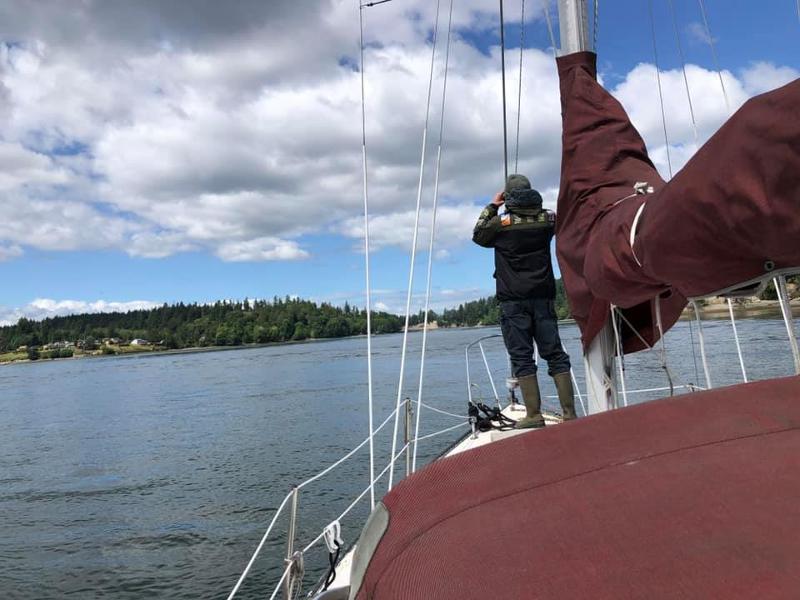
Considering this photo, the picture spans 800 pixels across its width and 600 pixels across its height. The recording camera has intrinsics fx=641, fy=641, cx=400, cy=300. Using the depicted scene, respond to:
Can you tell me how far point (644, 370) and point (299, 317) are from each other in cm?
9444

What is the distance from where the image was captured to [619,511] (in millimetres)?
1174

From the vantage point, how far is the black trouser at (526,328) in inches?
177

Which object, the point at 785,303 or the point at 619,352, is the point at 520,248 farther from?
the point at 785,303

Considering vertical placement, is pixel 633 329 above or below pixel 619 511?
above

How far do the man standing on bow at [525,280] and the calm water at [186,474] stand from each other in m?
1.00

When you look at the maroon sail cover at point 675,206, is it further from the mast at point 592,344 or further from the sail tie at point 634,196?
the mast at point 592,344

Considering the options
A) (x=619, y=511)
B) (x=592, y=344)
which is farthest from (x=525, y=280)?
(x=619, y=511)

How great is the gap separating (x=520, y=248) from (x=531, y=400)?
106 cm

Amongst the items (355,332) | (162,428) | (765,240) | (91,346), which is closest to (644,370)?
(162,428)

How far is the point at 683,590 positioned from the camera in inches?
35.4

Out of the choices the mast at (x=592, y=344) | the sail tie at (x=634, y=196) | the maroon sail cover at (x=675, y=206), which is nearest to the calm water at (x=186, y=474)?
the mast at (x=592, y=344)

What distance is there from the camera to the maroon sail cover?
148 centimetres

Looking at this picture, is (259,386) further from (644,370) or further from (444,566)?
(444,566)

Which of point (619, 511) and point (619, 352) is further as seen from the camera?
point (619, 352)
